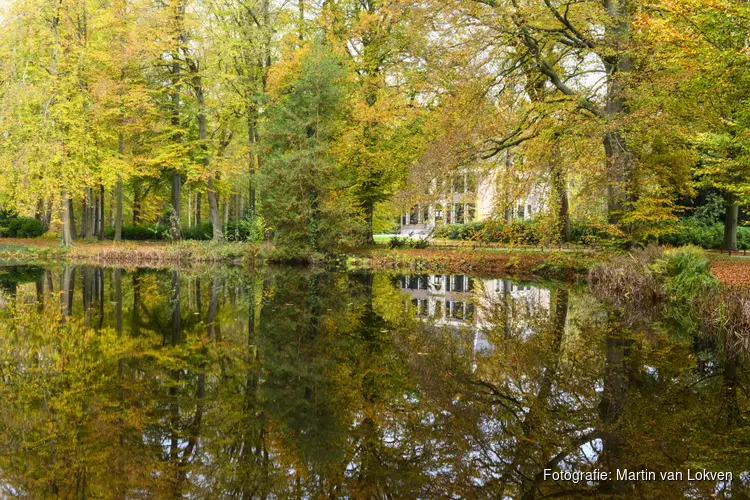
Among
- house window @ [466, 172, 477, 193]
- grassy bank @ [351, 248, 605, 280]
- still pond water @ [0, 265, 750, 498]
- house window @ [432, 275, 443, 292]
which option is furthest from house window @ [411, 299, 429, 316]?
grassy bank @ [351, 248, 605, 280]

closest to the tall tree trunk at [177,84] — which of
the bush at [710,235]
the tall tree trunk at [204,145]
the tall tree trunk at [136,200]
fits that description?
the tall tree trunk at [204,145]

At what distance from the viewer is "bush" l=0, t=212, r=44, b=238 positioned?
103ft

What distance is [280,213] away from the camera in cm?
2108

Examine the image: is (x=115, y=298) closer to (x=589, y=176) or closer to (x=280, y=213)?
(x=280, y=213)

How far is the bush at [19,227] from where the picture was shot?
3133 centimetres

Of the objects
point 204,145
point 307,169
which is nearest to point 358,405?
point 307,169

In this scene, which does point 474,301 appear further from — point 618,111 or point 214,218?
point 214,218

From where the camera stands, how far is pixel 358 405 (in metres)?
5.52

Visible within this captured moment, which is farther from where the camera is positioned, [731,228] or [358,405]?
[731,228]

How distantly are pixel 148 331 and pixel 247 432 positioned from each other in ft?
16.4

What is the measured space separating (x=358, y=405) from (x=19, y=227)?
3368 centimetres

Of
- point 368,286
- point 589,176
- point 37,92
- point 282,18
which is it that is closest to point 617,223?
point 589,176

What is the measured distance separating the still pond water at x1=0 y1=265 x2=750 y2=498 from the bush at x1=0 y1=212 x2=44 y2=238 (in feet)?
81.3

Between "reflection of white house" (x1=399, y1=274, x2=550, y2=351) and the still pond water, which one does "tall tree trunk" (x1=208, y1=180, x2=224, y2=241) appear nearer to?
"reflection of white house" (x1=399, y1=274, x2=550, y2=351)
